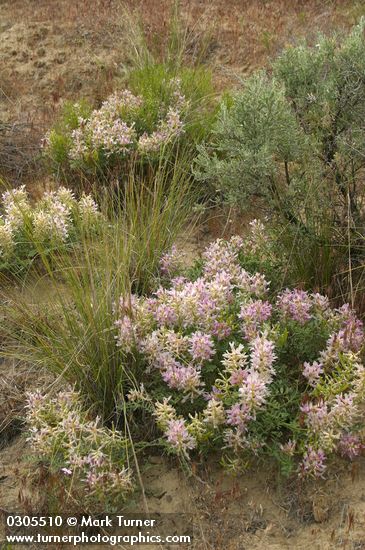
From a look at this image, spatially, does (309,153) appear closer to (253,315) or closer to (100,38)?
(253,315)

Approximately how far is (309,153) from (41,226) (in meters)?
1.79

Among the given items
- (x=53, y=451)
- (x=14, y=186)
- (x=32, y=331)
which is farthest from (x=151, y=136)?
(x=53, y=451)

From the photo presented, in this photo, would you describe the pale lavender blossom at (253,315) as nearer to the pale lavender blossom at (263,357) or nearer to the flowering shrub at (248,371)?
the flowering shrub at (248,371)

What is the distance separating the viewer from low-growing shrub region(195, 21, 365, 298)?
3908mm

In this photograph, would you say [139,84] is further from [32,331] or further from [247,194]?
[32,331]

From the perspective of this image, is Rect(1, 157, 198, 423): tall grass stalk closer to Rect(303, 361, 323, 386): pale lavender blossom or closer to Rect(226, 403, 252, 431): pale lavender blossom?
Rect(226, 403, 252, 431): pale lavender blossom

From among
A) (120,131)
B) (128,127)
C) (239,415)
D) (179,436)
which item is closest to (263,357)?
(239,415)

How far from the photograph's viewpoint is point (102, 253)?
3.95 m

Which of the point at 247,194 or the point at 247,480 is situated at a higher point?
the point at 247,194

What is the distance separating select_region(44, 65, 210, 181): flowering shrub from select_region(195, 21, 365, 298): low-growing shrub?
1.08 metres

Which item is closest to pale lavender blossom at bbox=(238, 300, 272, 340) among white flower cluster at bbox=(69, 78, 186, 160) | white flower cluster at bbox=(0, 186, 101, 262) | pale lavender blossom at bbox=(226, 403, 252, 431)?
pale lavender blossom at bbox=(226, 403, 252, 431)

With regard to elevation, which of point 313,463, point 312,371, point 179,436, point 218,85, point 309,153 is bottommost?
point 313,463

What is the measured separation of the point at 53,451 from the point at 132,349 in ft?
1.99

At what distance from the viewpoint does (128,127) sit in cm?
558
